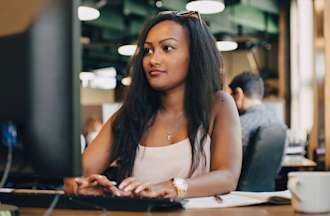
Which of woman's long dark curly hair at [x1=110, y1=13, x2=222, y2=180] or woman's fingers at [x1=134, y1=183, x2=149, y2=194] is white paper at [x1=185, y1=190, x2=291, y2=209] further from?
woman's long dark curly hair at [x1=110, y1=13, x2=222, y2=180]

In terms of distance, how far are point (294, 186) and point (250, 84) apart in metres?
2.83

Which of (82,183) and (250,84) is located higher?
(250,84)

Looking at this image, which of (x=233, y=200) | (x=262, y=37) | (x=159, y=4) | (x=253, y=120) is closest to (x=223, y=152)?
(x=233, y=200)

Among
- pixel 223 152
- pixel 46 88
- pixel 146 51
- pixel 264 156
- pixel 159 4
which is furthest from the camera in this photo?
pixel 159 4

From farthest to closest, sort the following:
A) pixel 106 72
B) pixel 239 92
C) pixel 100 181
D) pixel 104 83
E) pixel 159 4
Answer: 1. pixel 106 72
2. pixel 104 83
3. pixel 159 4
4. pixel 239 92
5. pixel 100 181

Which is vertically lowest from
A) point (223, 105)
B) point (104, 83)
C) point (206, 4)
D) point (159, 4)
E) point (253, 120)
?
point (253, 120)

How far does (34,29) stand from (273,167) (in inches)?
96.6

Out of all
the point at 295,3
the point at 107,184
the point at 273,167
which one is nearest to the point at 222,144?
the point at 107,184

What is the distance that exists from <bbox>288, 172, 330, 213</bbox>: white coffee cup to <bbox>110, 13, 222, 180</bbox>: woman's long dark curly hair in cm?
46

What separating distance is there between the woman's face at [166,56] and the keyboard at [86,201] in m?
0.48

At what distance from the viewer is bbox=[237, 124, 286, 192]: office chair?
307 cm

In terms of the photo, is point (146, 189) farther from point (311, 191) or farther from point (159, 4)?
point (159, 4)

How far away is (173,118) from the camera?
165cm

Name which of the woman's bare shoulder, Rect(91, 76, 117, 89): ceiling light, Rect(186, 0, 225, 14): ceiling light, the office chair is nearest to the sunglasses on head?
the woman's bare shoulder
